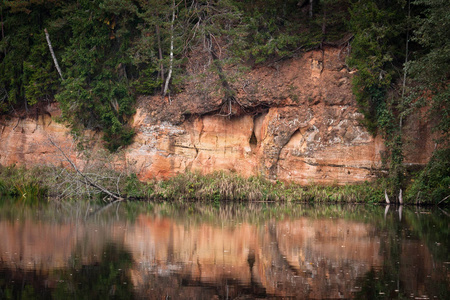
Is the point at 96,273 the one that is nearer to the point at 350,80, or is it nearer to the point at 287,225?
the point at 287,225

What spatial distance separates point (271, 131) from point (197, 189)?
565 centimetres

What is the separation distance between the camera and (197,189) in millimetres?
28906

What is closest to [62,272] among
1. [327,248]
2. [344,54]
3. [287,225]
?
[327,248]

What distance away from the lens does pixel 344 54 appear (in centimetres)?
3039

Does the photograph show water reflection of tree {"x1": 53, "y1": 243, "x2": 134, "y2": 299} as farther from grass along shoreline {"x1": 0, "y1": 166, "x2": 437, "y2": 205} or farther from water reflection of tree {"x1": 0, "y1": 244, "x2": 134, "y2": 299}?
grass along shoreline {"x1": 0, "y1": 166, "x2": 437, "y2": 205}

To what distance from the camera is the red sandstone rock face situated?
29.0m

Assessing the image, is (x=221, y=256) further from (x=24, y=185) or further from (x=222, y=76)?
(x=24, y=185)

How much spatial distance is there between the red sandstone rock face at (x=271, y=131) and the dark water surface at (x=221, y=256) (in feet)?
30.5

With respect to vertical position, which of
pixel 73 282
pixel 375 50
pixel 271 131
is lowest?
pixel 73 282

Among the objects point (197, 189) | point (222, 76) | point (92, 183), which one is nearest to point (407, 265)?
point (197, 189)

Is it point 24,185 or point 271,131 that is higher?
point 271,131

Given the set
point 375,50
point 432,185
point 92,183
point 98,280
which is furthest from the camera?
point 92,183

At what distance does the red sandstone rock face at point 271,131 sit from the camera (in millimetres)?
29000

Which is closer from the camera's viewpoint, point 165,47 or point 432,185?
point 432,185
